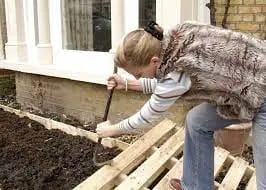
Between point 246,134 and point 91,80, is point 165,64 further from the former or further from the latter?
point 91,80

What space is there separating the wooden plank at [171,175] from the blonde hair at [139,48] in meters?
1.18

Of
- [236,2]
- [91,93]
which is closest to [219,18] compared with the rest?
[236,2]

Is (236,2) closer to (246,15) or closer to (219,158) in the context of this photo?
(246,15)

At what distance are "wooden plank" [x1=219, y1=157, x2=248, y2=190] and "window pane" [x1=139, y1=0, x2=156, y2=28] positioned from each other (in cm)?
197

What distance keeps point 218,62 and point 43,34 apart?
435cm

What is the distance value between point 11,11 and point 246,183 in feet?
16.3

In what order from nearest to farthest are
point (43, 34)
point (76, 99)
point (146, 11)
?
1. point (146, 11)
2. point (76, 99)
3. point (43, 34)

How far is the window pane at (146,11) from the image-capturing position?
14.7ft

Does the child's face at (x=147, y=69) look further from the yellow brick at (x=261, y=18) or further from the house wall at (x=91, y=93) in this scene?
the yellow brick at (x=261, y=18)

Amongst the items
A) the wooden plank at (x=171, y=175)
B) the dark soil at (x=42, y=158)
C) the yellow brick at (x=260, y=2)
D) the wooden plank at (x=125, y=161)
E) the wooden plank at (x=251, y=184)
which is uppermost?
the yellow brick at (x=260, y=2)

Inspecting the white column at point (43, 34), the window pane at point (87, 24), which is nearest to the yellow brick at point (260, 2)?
the window pane at point (87, 24)

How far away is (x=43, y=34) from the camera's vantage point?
594 centimetres

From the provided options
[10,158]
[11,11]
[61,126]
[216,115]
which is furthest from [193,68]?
[11,11]

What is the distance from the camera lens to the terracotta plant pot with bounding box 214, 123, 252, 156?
3.52 meters
